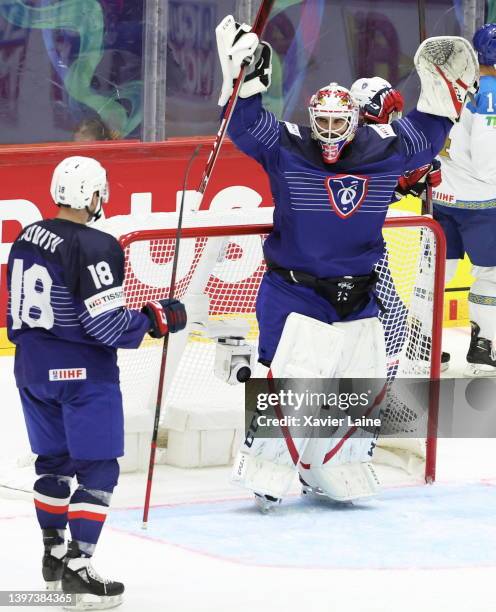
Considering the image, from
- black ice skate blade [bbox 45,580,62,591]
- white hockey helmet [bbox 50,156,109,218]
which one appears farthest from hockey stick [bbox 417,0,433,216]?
black ice skate blade [bbox 45,580,62,591]

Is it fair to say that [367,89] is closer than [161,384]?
No

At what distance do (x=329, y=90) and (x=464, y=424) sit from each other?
2.13 meters

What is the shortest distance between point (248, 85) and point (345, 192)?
53 cm

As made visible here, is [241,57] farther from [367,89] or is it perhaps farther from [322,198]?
[367,89]

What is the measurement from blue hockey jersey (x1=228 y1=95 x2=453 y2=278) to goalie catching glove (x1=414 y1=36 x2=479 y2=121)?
8.7 inches

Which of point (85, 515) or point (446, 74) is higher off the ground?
point (446, 74)

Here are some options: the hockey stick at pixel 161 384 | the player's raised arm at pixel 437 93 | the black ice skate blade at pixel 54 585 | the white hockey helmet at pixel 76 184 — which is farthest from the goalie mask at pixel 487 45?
the black ice skate blade at pixel 54 585

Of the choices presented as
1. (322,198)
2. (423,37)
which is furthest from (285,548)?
(423,37)

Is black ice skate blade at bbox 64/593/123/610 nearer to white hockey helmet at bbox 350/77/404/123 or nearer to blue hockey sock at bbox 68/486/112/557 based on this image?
blue hockey sock at bbox 68/486/112/557

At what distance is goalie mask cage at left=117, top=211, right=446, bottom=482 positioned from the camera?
6.77 m

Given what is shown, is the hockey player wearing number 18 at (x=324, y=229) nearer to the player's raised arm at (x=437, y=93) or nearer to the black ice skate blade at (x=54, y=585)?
the player's raised arm at (x=437, y=93)

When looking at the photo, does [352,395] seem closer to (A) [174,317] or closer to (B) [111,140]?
(A) [174,317]

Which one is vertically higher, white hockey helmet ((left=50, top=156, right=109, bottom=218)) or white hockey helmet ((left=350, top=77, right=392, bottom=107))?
white hockey helmet ((left=350, top=77, right=392, bottom=107))

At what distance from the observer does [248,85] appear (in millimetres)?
6078
